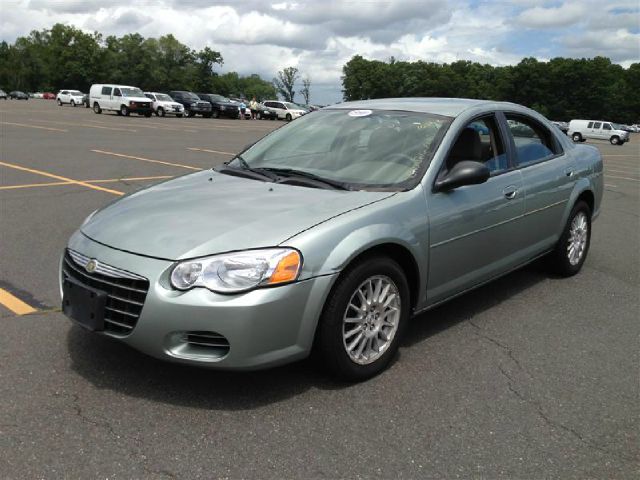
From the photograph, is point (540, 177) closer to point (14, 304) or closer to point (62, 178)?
point (14, 304)

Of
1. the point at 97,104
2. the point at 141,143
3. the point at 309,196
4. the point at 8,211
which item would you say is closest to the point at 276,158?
the point at 309,196

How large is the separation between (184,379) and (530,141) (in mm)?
3322

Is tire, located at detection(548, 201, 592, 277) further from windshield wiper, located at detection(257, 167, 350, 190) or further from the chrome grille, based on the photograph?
the chrome grille

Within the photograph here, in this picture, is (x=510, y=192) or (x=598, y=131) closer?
(x=510, y=192)

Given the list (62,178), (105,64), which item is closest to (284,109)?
(62,178)

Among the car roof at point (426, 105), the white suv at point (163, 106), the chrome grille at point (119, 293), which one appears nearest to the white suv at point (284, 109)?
the white suv at point (163, 106)

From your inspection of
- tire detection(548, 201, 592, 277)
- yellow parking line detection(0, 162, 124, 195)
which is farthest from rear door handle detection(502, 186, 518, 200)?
yellow parking line detection(0, 162, 124, 195)

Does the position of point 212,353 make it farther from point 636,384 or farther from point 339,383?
point 636,384

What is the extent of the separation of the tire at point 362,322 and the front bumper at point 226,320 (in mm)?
112

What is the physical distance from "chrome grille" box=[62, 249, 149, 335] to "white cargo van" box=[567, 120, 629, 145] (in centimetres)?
5006

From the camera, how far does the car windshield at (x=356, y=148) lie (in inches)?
151

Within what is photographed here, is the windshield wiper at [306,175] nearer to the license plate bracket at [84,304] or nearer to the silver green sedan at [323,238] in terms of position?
the silver green sedan at [323,238]

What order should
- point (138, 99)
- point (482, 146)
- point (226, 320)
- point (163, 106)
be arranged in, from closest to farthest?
point (226, 320)
point (482, 146)
point (138, 99)
point (163, 106)

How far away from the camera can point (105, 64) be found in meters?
112
